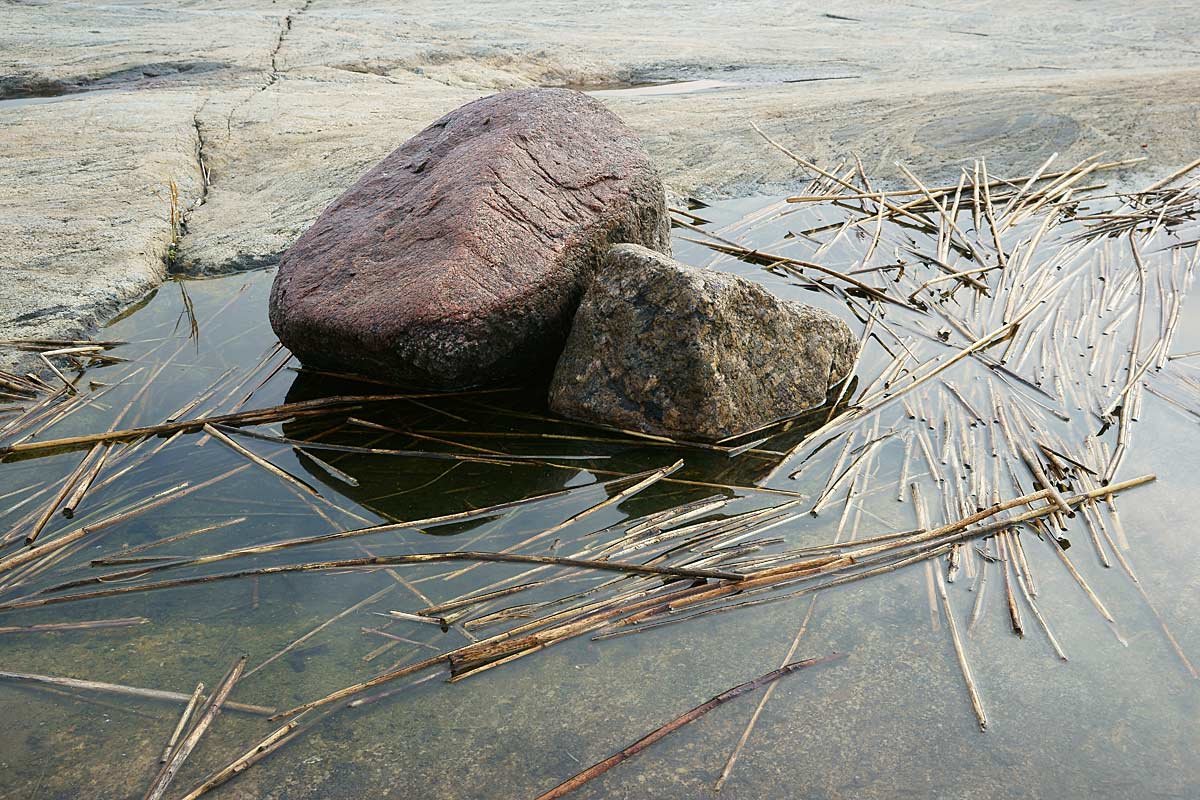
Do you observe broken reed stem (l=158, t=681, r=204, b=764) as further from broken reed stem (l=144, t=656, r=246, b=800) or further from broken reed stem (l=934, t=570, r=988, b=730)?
broken reed stem (l=934, t=570, r=988, b=730)

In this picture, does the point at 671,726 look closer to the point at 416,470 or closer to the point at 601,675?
the point at 601,675

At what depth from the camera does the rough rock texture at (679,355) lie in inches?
129

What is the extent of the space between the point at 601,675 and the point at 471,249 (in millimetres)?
1674

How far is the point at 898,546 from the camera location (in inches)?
104

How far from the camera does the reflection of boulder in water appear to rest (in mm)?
3000

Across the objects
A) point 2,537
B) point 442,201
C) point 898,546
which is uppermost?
point 442,201

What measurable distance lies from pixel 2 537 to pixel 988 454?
2948 mm

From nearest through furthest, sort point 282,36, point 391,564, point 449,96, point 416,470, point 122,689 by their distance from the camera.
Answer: point 122,689 < point 391,564 < point 416,470 < point 449,96 < point 282,36

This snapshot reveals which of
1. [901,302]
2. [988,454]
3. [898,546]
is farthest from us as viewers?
[901,302]

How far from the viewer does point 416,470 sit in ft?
10.4

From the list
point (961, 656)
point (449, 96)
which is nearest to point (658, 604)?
point (961, 656)

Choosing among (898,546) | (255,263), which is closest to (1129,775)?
(898,546)

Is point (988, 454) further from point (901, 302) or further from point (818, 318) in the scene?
point (901, 302)

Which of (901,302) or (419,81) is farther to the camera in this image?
(419,81)
